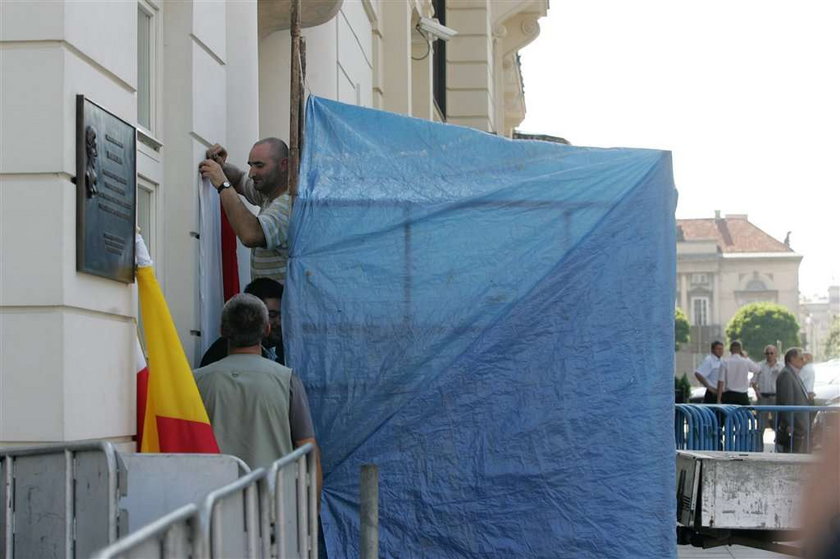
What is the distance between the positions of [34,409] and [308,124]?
2.44 meters

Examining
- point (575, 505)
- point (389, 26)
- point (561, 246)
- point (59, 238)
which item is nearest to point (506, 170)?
point (561, 246)

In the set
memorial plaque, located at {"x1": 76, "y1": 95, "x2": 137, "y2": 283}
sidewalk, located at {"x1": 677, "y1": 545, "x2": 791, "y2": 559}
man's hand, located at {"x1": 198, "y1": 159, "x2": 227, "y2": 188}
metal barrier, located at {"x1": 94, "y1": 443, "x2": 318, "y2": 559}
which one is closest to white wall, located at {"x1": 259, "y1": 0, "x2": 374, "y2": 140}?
man's hand, located at {"x1": 198, "y1": 159, "x2": 227, "y2": 188}

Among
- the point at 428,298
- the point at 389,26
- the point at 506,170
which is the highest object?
Answer: the point at 389,26

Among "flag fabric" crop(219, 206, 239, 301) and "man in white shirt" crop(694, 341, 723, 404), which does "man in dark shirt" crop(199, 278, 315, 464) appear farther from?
"man in white shirt" crop(694, 341, 723, 404)

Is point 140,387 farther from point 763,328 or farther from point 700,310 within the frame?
point 700,310

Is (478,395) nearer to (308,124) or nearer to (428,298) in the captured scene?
(428,298)

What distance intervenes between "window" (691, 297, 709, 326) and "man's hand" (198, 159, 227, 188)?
5001 inches

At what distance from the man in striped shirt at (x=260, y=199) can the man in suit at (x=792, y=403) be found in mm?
8386

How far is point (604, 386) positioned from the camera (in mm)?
6484

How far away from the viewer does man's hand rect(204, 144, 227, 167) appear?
7340mm

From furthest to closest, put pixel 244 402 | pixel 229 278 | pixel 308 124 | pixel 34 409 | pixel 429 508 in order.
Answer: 1. pixel 229 278
2. pixel 308 124
3. pixel 429 508
4. pixel 244 402
5. pixel 34 409

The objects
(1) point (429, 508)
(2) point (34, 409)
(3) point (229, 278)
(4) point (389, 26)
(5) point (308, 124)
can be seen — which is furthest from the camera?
(4) point (389, 26)

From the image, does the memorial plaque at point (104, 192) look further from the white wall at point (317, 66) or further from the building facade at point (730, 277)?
the building facade at point (730, 277)

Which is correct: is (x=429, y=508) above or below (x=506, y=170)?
below
